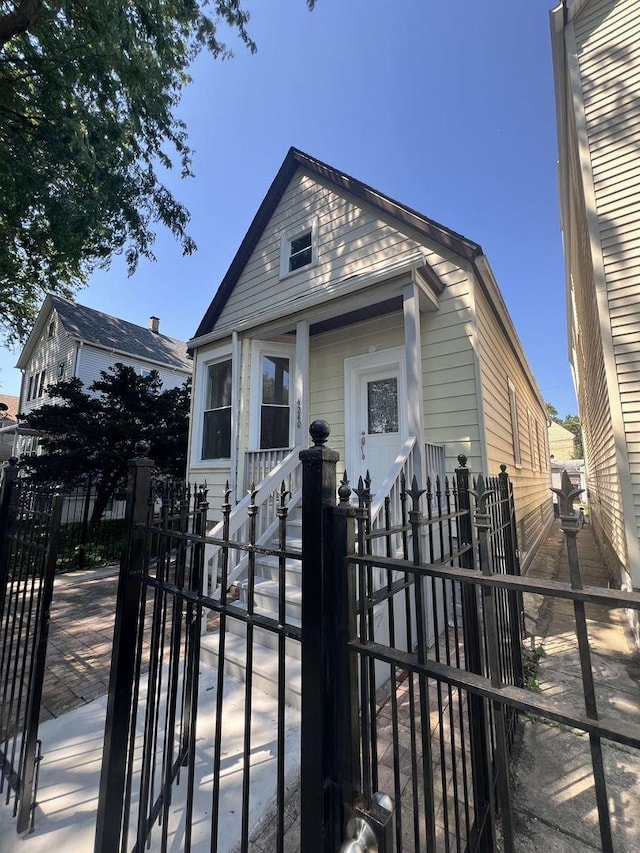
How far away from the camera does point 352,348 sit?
6223 mm

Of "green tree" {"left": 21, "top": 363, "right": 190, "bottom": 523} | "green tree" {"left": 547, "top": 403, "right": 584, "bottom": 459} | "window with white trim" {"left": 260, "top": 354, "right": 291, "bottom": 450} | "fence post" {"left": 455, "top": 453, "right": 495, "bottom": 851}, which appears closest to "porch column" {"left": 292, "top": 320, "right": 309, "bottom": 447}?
"window with white trim" {"left": 260, "top": 354, "right": 291, "bottom": 450}

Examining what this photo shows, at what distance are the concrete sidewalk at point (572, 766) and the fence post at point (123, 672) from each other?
1.89 metres

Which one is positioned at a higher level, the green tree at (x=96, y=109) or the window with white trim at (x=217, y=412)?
the green tree at (x=96, y=109)

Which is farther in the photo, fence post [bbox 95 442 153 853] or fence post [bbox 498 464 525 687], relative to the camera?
fence post [bbox 498 464 525 687]

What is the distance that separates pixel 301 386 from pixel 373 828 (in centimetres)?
493

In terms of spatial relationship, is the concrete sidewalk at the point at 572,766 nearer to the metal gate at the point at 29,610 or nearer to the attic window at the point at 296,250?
the metal gate at the point at 29,610

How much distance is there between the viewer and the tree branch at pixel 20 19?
17.1 ft

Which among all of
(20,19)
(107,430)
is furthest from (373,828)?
(107,430)

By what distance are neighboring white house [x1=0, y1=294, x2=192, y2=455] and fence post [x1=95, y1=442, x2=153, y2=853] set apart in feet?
52.5

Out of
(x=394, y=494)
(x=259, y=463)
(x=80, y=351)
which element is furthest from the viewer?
(x=80, y=351)

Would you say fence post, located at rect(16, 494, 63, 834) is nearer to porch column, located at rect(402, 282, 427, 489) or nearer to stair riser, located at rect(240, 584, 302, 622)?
stair riser, located at rect(240, 584, 302, 622)

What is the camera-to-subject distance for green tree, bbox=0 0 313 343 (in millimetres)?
6395

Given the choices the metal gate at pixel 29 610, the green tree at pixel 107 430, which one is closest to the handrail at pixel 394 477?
the metal gate at pixel 29 610

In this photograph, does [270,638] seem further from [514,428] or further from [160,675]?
[514,428]
